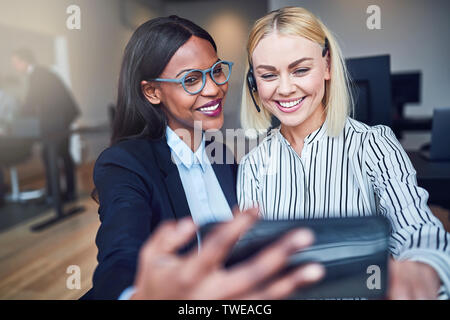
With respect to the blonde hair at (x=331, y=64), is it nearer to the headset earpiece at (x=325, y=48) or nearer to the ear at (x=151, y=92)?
the headset earpiece at (x=325, y=48)

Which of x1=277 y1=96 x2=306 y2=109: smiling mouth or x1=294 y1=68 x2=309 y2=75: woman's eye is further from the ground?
x1=294 y1=68 x2=309 y2=75: woman's eye

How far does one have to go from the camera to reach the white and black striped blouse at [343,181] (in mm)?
526

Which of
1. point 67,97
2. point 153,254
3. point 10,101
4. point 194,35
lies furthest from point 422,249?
point 10,101

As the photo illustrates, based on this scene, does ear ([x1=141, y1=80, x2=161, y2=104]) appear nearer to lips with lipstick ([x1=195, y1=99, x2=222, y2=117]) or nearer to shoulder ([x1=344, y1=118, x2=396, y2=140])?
lips with lipstick ([x1=195, y1=99, x2=222, y2=117])

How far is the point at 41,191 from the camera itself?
3277 millimetres

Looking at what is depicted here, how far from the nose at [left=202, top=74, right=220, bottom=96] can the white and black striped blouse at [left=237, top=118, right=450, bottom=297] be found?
141 millimetres

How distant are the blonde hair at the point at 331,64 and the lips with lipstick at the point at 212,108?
0.16 ft

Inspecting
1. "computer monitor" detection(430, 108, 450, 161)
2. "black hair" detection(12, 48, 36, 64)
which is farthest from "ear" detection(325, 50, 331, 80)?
"black hair" detection(12, 48, 36, 64)

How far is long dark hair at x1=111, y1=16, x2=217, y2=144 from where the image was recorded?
61 centimetres

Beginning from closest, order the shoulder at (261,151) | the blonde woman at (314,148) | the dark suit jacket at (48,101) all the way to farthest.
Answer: the blonde woman at (314,148) < the shoulder at (261,151) < the dark suit jacket at (48,101)

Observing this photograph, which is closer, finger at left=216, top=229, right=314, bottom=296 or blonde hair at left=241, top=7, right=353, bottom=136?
finger at left=216, top=229, right=314, bottom=296

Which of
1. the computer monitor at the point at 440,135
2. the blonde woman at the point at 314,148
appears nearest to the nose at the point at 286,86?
the blonde woman at the point at 314,148

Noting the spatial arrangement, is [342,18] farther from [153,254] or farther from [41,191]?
[41,191]

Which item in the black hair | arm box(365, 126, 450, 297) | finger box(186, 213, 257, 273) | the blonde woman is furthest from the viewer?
the black hair
